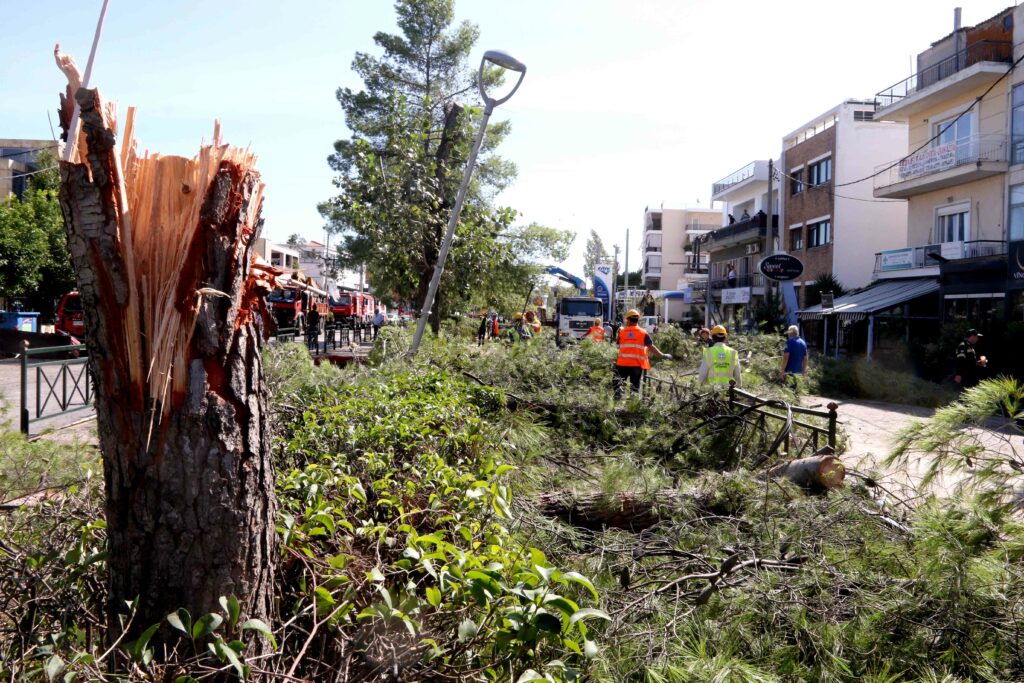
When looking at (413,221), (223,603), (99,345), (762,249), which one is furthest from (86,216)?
(762,249)

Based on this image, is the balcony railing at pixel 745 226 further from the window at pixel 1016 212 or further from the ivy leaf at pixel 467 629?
the ivy leaf at pixel 467 629

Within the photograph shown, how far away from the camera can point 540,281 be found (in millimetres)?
29078

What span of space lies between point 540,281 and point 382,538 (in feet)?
86.2

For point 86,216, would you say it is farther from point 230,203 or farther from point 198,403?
point 198,403

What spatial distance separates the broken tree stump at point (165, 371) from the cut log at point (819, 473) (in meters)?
5.09

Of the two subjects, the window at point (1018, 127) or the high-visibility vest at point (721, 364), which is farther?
the window at point (1018, 127)

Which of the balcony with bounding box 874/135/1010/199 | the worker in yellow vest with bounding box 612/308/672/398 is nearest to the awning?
the balcony with bounding box 874/135/1010/199

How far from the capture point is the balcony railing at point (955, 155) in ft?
81.7

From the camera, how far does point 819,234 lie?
38.3 m

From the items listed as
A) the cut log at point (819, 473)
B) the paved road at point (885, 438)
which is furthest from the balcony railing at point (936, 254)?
the cut log at point (819, 473)

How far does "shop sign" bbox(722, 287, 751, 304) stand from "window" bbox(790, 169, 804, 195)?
6374 mm

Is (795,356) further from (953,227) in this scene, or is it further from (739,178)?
(739,178)

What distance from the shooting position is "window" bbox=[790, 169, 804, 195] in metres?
40.1

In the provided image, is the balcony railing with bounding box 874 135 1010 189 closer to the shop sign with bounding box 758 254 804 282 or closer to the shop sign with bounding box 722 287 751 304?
the shop sign with bounding box 758 254 804 282
